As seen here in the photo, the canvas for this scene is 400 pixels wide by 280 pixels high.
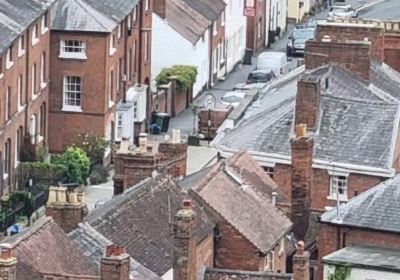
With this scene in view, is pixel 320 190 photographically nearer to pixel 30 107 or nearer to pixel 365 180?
pixel 365 180

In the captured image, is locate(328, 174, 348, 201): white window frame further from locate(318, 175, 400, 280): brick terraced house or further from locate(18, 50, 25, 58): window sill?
locate(18, 50, 25, 58): window sill

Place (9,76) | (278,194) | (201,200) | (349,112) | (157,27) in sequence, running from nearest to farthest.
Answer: (201,200) → (278,194) → (349,112) → (9,76) → (157,27)

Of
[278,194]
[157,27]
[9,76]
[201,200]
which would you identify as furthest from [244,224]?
[157,27]

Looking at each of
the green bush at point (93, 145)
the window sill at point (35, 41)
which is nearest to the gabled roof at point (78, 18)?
the window sill at point (35, 41)

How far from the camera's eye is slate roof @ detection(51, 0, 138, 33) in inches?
3179

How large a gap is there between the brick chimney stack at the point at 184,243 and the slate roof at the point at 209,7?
5771 cm

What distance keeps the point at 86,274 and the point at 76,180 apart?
1421 inches

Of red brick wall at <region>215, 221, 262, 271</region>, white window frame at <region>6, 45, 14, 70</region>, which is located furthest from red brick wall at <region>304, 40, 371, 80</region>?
red brick wall at <region>215, 221, 262, 271</region>

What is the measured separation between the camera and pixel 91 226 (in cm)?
4441

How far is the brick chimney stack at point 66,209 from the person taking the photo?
4269cm

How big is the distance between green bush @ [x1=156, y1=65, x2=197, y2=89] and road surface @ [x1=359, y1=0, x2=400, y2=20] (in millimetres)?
9000

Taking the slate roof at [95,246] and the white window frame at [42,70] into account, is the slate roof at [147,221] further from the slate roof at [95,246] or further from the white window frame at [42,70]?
the white window frame at [42,70]

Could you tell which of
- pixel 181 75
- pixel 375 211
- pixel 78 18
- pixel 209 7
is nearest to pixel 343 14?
pixel 181 75

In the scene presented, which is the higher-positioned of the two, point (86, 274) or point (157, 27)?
point (157, 27)
